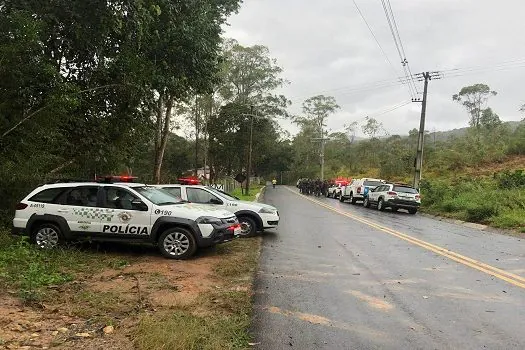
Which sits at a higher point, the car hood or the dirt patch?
the car hood

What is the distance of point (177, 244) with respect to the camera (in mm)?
9383

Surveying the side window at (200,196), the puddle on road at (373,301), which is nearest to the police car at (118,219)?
the side window at (200,196)

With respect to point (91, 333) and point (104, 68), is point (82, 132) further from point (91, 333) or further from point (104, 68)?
point (91, 333)

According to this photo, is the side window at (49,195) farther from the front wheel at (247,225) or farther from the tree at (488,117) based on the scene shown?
the tree at (488,117)

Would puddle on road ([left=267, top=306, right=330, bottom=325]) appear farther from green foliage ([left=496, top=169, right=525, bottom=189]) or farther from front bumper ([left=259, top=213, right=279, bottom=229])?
green foliage ([left=496, top=169, right=525, bottom=189])

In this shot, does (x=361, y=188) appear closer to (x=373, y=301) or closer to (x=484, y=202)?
(x=484, y=202)

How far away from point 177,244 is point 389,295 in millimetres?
4323

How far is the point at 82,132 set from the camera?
1490 cm

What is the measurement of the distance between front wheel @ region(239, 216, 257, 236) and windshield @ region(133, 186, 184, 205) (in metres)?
2.67

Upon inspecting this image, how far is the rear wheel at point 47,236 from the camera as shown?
390 inches

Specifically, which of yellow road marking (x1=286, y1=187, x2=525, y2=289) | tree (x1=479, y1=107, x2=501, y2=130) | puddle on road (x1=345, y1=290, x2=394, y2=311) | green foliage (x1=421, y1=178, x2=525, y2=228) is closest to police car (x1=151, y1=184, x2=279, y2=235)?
yellow road marking (x1=286, y1=187, x2=525, y2=289)

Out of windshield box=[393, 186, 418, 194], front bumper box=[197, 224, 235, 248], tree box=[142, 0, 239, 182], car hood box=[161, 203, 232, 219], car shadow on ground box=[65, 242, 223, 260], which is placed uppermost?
tree box=[142, 0, 239, 182]

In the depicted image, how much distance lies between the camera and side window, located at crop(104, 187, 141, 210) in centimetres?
982

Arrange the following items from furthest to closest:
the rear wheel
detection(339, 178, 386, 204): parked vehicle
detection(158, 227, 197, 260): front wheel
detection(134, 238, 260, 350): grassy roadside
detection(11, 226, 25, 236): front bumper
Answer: detection(339, 178, 386, 204): parked vehicle, detection(11, 226, 25, 236): front bumper, the rear wheel, detection(158, 227, 197, 260): front wheel, detection(134, 238, 260, 350): grassy roadside
